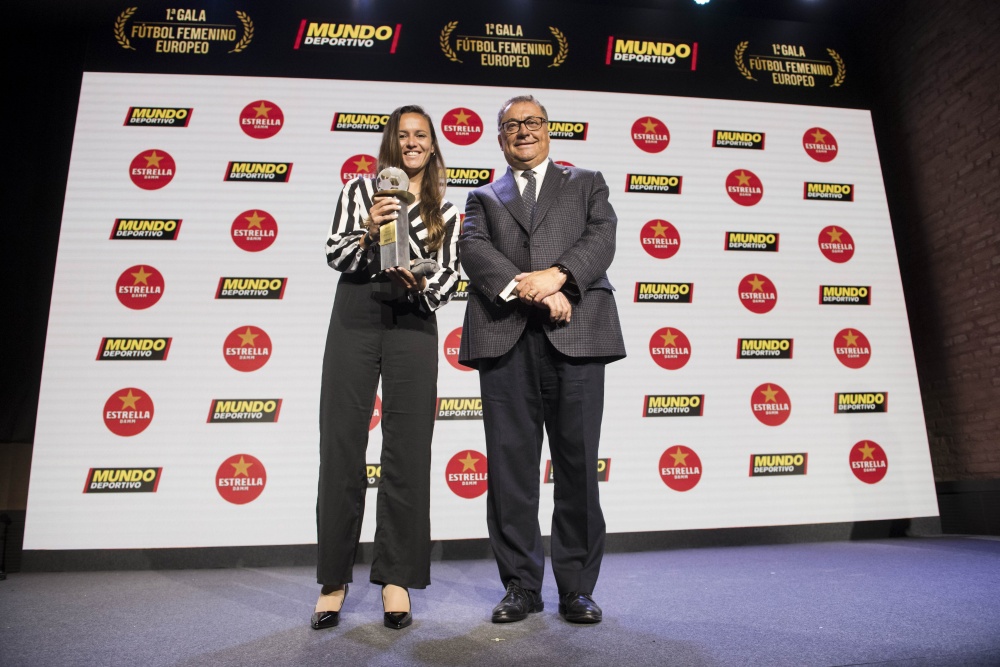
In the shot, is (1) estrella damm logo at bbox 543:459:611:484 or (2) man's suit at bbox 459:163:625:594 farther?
(1) estrella damm logo at bbox 543:459:611:484

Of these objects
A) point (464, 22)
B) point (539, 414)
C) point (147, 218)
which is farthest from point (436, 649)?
point (464, 22)

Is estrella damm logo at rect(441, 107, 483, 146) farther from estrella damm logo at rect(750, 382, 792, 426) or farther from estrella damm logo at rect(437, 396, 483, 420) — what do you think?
estrella damm logo at rect(750, 382, 792, 426)

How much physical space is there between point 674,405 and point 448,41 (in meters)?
2.56

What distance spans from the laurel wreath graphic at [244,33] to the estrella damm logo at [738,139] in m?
2.86

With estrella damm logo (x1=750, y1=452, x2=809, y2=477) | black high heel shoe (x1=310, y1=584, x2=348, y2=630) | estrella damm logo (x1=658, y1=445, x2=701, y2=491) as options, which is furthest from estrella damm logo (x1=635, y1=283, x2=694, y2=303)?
black high heel shoe (x1=310, y1=584, x2=348, y2=630)

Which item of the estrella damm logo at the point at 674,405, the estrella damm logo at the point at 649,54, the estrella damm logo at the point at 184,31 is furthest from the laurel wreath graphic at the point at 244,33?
the estrella damm logo at the point at 674,405

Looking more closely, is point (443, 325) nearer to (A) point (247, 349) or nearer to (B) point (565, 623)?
(A) point (247, 349)

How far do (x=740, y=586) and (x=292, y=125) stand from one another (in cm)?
322

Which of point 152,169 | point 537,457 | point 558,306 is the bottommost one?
point 537,457

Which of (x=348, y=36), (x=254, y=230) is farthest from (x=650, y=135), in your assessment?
(x=254, y=230)

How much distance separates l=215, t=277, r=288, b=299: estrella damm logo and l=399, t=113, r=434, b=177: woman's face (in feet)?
5.43

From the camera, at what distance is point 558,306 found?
6.16 feet

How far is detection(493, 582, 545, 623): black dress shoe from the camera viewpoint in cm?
179

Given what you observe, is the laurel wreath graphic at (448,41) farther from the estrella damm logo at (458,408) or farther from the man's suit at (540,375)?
the man's suit at (540,375)
